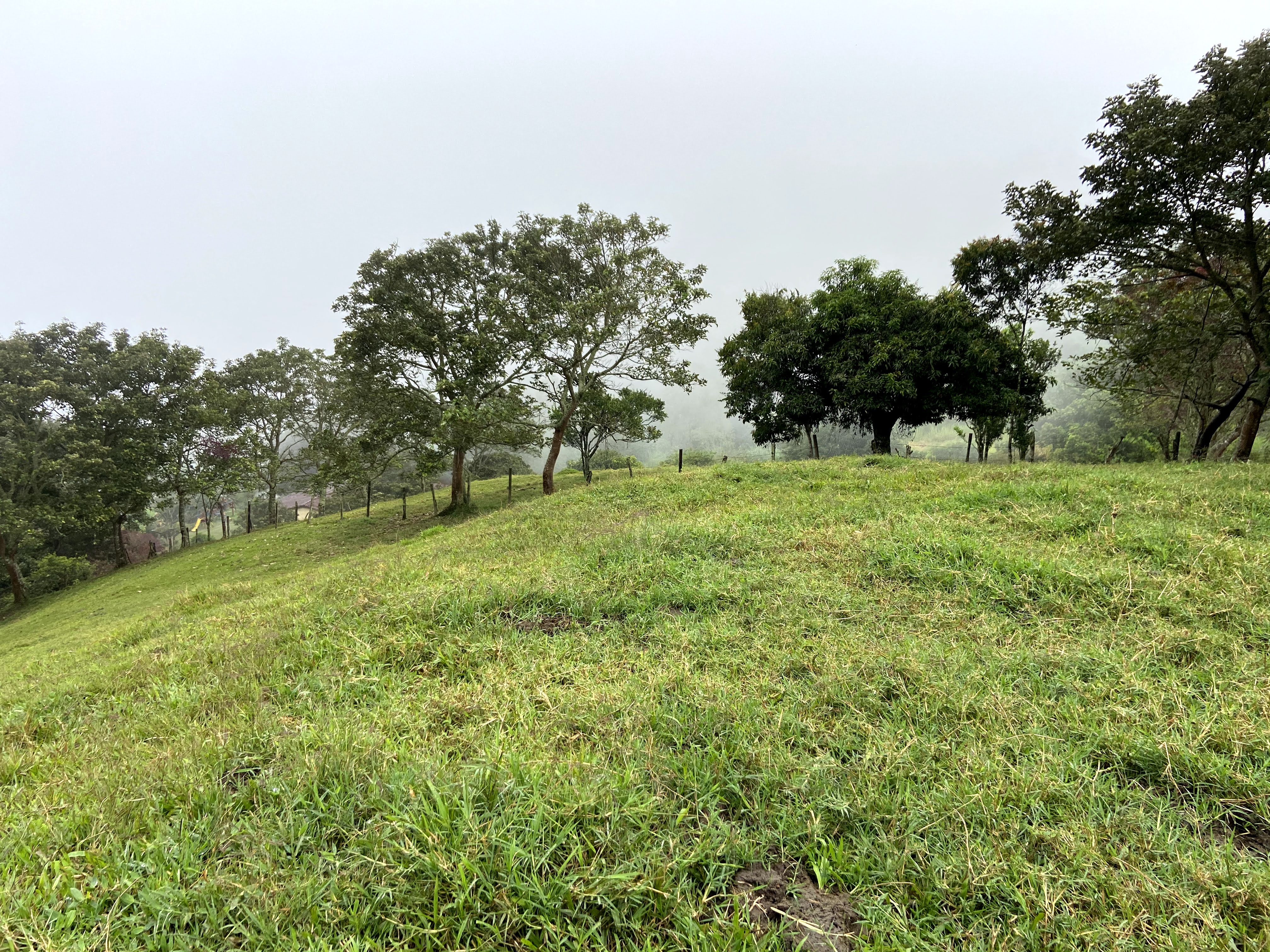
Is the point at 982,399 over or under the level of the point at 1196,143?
under

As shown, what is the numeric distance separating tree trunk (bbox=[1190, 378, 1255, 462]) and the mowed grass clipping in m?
14.1

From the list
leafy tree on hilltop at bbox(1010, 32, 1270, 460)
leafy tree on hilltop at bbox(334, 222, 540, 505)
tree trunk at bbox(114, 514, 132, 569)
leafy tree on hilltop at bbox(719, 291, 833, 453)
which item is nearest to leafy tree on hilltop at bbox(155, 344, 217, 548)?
tree trunk at bbox(114, 514, 132, 569)

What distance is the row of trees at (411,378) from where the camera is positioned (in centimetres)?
2075

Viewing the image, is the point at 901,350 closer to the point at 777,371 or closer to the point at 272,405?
the point at 777,371

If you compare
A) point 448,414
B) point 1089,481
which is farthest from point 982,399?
point 448,414

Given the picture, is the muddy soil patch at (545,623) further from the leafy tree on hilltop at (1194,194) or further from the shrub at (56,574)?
the shrub at (56,574)

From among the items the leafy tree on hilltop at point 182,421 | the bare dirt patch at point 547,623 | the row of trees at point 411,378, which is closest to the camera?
the bare dirt patch at point 547,623

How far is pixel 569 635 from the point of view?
463 centimetres

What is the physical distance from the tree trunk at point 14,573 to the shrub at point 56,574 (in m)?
0.75

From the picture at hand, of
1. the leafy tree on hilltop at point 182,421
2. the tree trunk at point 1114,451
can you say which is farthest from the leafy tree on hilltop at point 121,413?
the tree trunk at point 1114,451

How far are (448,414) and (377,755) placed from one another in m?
17.5

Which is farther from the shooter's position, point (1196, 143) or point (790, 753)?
point (1196, 143)

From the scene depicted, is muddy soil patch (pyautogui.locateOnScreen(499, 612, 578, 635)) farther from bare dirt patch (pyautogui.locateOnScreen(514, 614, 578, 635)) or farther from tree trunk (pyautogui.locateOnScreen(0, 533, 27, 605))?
tree trunk (pyautogui.locateOnScreen(0, 533, 27, 605))

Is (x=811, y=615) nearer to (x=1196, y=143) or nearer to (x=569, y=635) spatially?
(x=569, y=635)
